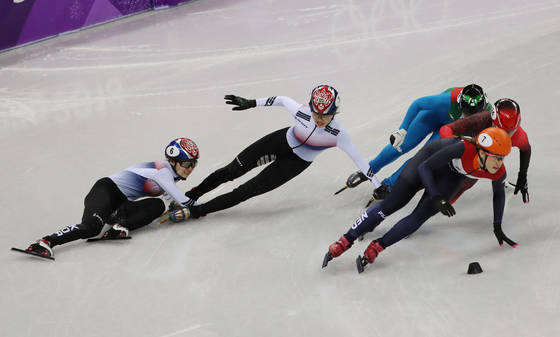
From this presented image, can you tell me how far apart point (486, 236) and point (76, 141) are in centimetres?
449

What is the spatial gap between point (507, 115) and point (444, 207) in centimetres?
84

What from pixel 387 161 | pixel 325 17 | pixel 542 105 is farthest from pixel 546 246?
pixel 325 17

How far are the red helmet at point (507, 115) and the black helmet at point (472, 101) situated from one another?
314mm

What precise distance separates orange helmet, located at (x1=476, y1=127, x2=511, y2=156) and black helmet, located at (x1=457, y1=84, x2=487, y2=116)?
0.68 metres

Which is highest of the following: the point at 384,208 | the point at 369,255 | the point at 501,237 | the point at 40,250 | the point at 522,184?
the point at 40,250

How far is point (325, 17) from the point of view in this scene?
1076 centimetres

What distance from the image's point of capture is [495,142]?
13.5ft

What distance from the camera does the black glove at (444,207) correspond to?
411cm

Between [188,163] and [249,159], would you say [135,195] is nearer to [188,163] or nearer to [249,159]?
[188,163]

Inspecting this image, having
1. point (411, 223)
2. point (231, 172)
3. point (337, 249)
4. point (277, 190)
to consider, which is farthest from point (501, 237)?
point (231, 172)

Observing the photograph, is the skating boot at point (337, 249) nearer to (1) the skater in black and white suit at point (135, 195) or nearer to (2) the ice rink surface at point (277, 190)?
(2) the ice rink surface at point (277, 190)

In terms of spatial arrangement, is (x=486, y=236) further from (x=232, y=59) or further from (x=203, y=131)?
(x=232, y=59)

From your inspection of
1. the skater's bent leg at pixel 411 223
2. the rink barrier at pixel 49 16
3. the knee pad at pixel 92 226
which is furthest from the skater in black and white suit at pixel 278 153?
the rink barrier at pixel 49 16

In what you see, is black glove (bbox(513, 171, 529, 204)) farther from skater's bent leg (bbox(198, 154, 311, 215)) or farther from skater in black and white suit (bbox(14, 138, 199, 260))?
skater in black and white suit (bbox(14, 138, 199, 260))
